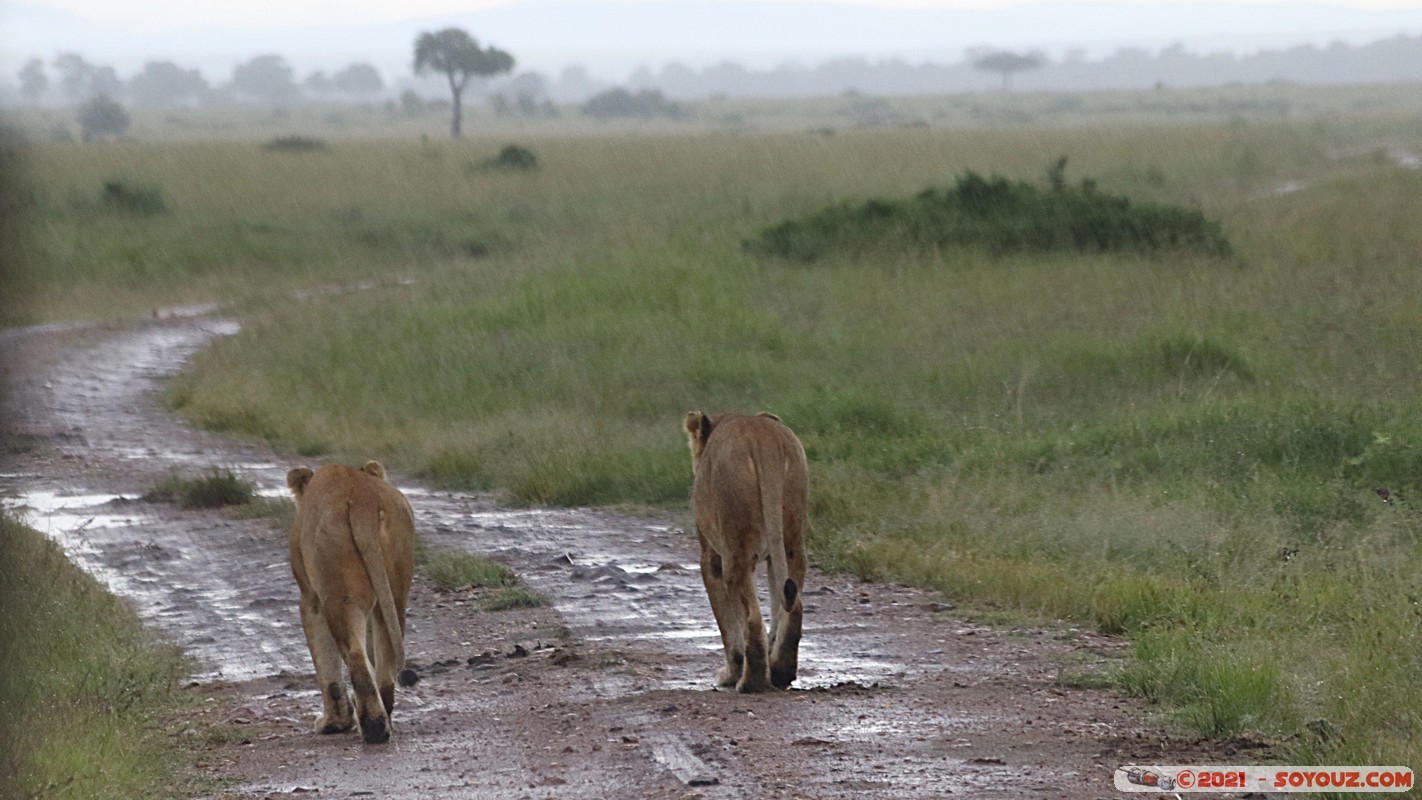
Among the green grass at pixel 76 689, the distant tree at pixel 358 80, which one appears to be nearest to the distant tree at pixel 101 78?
the green grass at pixel 76 689

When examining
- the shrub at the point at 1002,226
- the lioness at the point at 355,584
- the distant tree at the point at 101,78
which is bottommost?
the shrub at the point at 1002,226

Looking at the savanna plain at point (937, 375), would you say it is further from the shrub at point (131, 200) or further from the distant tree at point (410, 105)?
the distant tree at point (410, 105)

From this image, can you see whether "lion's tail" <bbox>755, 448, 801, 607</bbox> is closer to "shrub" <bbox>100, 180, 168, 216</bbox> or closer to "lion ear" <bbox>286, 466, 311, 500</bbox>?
"lion ear" <bbox>286, 466, 311, 500</bbox>

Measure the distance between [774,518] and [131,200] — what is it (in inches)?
1039

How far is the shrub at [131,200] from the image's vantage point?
29422mm

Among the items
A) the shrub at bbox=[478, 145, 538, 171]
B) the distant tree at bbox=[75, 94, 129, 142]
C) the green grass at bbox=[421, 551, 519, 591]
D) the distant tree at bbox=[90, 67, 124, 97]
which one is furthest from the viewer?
the distant tree at bbox=[75, 94, 129, 142]

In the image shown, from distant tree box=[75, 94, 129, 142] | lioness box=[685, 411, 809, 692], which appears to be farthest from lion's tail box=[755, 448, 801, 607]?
distant tree box=[75, 94, 129, 142]

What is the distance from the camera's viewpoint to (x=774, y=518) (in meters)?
5.74

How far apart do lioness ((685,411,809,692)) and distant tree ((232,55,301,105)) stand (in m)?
151

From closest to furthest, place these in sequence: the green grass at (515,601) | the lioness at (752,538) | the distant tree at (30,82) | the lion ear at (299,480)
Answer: the distant tree at (30,82), the lion ear at (299,480), the lioness at (752,538), the green grass at (515,601)

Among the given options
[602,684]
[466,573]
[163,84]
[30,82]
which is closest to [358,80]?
[163,84]

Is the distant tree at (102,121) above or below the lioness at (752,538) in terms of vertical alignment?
below

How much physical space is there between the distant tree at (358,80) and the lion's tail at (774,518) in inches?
6823

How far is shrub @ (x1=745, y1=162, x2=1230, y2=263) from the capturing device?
63.9 ft
